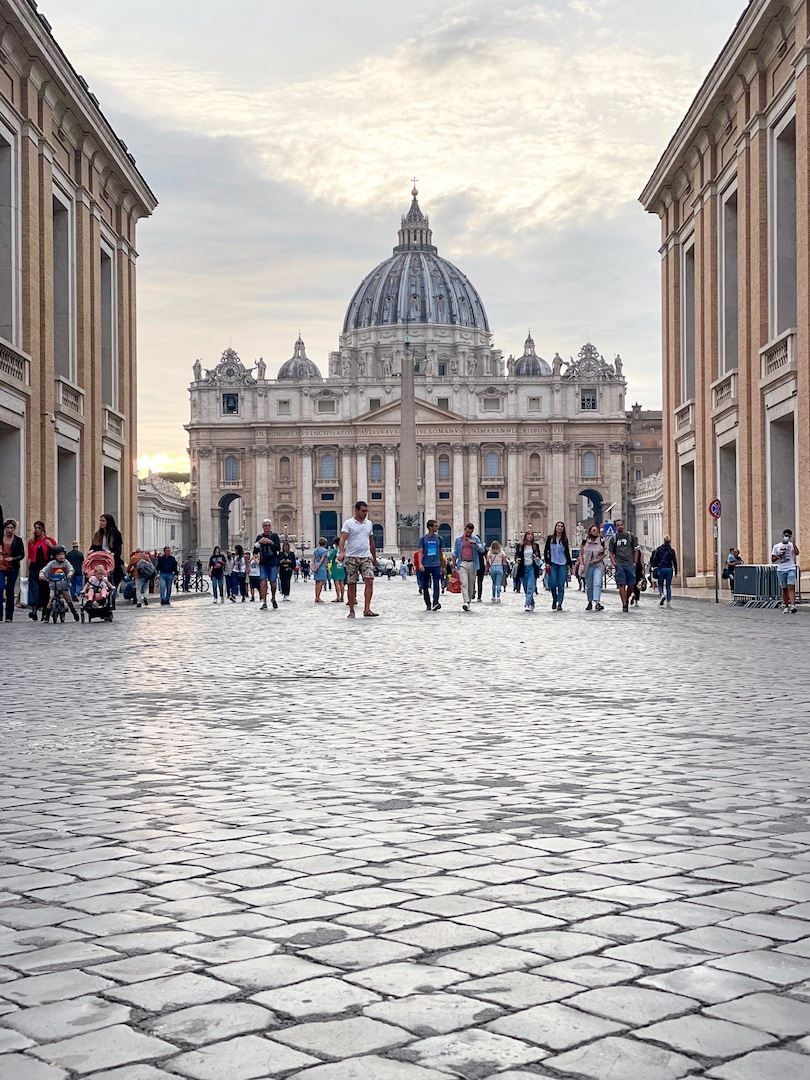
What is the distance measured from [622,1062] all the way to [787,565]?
1916 centimetres

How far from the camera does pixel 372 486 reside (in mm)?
120125

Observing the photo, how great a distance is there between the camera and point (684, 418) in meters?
34.8

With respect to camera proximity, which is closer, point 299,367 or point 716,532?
point 716,532

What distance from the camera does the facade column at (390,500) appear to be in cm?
11894

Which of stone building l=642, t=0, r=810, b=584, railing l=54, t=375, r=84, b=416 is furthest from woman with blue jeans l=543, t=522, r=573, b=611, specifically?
railing l=54, t=375, r=84, b=416

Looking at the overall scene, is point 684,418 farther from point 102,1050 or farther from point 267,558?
point 102,1050

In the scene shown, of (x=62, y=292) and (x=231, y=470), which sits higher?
(x=231, y=470)

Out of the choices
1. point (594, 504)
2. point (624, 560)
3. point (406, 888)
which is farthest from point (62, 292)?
point (594, 504)

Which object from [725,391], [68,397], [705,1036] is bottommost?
[705,1036]

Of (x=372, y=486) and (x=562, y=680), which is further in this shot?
(x=372, y=486)

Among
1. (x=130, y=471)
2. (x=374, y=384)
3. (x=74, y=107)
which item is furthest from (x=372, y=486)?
(x=74, y=107)

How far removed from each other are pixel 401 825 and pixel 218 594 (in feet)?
96.7

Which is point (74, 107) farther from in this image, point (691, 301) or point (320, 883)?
point (320, 883)

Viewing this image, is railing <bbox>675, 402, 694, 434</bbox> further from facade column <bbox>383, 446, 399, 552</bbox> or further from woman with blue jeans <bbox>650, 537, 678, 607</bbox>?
facade column <bbox>383, 446, 399, 552</bbox>
